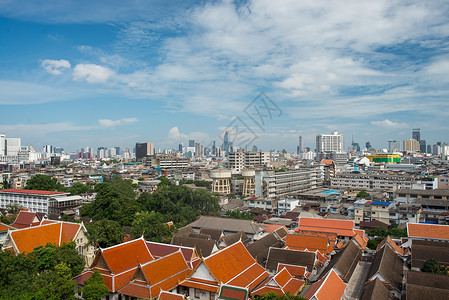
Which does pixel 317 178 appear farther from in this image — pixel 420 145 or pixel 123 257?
pixel 420 145

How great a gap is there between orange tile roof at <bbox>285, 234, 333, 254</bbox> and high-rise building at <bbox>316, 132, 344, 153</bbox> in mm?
134704

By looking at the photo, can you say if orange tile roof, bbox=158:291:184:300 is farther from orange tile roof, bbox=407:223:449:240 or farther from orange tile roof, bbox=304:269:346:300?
orange tile roof, bbox=407:223:449:240

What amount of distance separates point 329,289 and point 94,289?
1028cm

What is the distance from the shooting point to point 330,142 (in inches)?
6088

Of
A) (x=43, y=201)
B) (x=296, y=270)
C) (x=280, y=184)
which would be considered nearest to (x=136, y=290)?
(x=296, y=270)

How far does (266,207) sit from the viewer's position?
142 ft

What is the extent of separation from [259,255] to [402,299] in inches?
334

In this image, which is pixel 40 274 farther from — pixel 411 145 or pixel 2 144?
pixel 411 145

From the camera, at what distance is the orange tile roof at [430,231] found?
77.3ft

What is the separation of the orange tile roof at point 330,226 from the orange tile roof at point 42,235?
58.6ft

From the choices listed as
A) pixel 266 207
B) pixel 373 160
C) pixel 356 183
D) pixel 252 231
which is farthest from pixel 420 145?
pixel 252 231

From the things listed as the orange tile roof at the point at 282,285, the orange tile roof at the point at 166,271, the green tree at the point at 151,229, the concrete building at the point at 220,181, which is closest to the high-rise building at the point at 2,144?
the concrete building at the point at 220,181

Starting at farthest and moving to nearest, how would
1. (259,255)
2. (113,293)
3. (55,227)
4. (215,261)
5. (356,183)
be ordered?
(356,183), (259,255), (55,227), (215,261), (113,293)

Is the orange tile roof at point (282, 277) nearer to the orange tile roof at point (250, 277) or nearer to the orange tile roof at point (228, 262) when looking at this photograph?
the orange tile roof at point (250, 277)
